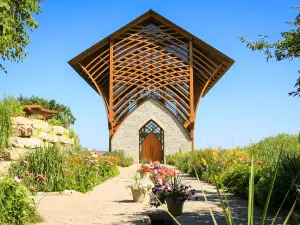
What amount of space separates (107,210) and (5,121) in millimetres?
4104

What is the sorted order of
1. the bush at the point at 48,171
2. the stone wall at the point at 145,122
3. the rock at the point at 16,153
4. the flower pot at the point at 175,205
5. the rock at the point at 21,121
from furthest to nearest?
the stone wall at the point at 145,122 < the rock at the point at 21,121 < the rock at the point at 16,153 < the bush at the point at 48,171 < the flower pot at the point at 175,205

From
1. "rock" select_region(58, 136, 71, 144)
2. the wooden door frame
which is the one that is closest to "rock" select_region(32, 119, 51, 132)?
"rock" select_region(58, 136, 71, 144)

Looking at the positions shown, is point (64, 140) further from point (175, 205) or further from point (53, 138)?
point (175, 205)

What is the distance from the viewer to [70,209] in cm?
733

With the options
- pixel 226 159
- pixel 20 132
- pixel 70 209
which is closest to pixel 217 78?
pixel 226 159

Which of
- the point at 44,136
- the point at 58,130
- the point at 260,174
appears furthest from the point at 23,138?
the point at 260,174

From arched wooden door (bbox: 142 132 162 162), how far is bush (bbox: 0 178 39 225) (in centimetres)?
2464

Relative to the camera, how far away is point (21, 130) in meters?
10.2

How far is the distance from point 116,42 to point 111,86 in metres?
3.93

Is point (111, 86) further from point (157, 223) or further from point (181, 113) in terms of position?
point (157, 223)

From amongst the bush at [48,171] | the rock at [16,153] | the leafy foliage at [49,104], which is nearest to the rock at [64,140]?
the bush at [48,171]

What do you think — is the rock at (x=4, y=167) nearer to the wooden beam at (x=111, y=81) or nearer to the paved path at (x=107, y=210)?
the paved path at (x=107, y=210)

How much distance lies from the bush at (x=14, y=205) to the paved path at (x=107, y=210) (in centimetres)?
36

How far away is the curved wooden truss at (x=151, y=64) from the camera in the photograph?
97.1ft
